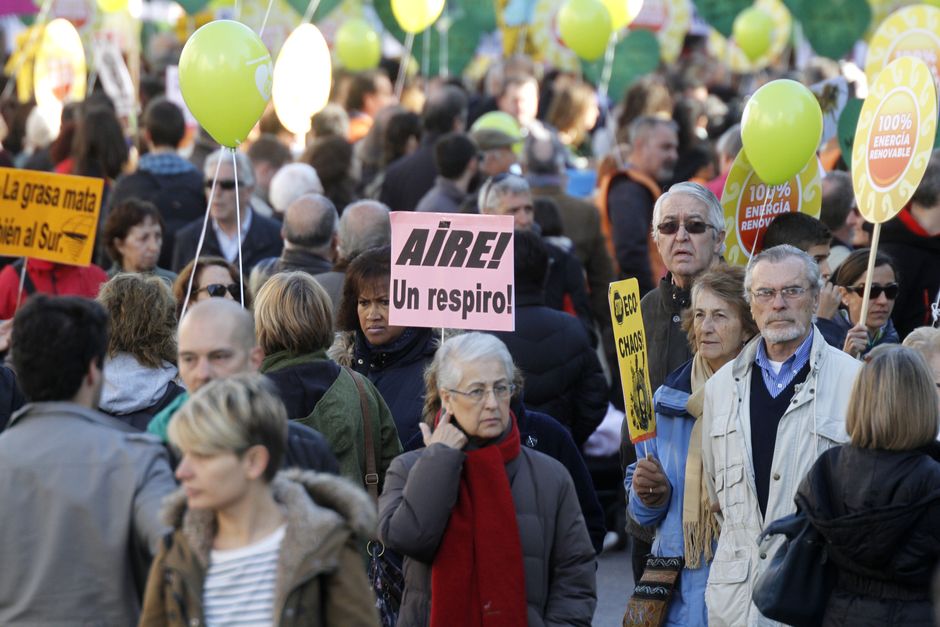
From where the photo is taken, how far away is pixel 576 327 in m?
7.02

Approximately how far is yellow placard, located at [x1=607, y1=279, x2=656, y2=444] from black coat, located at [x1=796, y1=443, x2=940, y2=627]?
1081 mm

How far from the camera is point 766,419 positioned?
511 centimetres

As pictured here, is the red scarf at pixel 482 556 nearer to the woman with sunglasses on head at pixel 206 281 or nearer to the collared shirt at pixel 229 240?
the woman with sunglasses on head at pixel 206 281

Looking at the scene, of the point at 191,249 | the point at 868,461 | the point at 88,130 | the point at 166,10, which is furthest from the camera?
the point at 166,10

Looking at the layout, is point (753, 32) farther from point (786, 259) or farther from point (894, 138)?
→ point (786, 259)

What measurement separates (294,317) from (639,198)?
16.3 feet

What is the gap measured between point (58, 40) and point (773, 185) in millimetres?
8542

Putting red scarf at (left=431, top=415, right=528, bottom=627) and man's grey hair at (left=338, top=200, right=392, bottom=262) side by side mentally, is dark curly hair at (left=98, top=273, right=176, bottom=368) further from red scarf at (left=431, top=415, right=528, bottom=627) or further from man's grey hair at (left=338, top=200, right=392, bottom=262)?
man's grey hair at (left=338, top=200, right=392, bottom=262)

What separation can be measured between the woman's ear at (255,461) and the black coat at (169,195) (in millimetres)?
6170

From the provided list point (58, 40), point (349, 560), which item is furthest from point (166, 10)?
point (349, 560)

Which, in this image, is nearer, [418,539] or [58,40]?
[418,539]

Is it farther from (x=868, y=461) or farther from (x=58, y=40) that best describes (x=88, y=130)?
(x=868, y=461)

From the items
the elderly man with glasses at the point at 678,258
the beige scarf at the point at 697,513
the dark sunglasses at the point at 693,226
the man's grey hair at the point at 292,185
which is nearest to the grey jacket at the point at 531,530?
the beige scarf at the point at 697,513

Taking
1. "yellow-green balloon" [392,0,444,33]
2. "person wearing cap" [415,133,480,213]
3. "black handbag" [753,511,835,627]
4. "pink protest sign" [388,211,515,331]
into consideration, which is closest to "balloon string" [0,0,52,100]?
"yellow-green balloon" [392,0,444,33]
